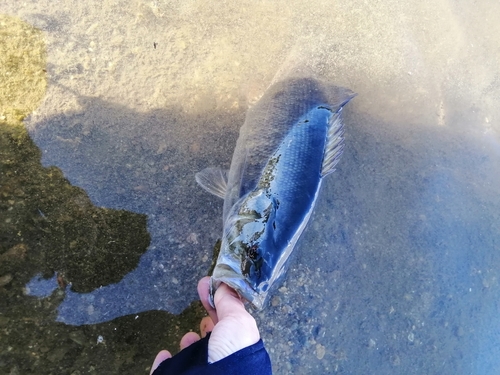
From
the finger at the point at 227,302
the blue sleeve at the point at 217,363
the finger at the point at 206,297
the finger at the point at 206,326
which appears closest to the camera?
the blue sleeve at the point at 217,363

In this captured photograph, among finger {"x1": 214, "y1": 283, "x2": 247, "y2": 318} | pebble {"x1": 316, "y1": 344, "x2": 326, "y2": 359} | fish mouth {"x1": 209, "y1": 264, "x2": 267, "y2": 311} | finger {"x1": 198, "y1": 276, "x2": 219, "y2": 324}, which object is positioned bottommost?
pebble {"x1": 316, "y1": 344, "x2": 326, "y2": 359}

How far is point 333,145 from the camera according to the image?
263 centimetres

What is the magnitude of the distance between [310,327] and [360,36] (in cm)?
238

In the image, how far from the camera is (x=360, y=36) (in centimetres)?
343

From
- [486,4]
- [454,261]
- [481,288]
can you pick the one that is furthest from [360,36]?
[481,288]

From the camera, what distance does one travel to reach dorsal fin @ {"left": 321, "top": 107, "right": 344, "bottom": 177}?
255 centimetres

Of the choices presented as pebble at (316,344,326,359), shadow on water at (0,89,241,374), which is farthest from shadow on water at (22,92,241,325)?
pebble at (316,344,326,359)

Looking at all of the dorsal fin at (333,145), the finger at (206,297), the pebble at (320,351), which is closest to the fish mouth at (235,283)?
the finger at (206,297)

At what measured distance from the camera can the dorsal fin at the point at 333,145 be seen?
2553 millimetres

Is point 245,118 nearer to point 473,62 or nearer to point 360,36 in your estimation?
point 360,36

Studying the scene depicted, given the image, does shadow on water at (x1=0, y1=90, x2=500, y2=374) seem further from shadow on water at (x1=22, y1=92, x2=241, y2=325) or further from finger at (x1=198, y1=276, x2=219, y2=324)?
finger at (x1=198, y1=276, x2=219, y2=324)

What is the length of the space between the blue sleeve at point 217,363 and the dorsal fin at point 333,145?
3.76 ft

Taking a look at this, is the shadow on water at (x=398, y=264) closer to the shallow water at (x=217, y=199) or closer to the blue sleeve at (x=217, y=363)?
the shallow water at (x=217, y=199)

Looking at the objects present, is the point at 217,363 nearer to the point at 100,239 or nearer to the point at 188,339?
the point at 188,339
